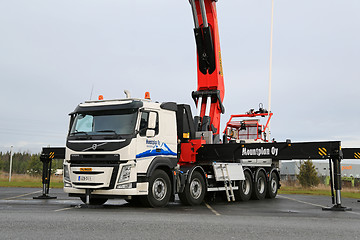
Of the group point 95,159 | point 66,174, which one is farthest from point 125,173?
point 66,174

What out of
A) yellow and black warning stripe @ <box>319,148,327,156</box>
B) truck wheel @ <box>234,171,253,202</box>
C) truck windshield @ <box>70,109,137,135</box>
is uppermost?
truck windshield @ <box>70,109,137,135</box>

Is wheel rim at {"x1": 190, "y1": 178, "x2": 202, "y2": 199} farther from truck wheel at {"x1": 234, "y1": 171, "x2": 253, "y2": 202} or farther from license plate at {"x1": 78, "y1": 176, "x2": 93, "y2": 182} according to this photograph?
license plate at {"x1": 78, "y1": 176, "x2": 93, "y2": 182}

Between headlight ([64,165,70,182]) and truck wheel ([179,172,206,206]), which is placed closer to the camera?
headlight ([64,165,70,182])

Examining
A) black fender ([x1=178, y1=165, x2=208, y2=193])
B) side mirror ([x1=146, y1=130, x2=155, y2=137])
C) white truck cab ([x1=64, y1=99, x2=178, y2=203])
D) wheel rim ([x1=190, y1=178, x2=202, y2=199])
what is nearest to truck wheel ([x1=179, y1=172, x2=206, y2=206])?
wheel rim ([x1=190, y1=178, x2=202, y2=199])

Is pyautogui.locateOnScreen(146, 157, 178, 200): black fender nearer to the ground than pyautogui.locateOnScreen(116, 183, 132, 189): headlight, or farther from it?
farther from it

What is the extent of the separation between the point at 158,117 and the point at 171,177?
1830 millimetres

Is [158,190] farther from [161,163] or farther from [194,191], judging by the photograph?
[194,191]

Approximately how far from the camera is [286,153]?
13.3m

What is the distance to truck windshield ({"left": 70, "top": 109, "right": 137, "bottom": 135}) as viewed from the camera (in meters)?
11.3

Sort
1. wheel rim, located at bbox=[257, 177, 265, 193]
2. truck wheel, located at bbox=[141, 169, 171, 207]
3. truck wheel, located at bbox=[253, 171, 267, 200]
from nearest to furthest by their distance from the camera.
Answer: truck wheel, located at bbox=[141, 169, 171, 207], truck wheel, located at bbox=[253, 171, 267, 200], wheel rim, located at bbox=[257, 177, 265, 193]

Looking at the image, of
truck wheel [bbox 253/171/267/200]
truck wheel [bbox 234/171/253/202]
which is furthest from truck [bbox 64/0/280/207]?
truck wheel [bbox 253/171/267/200]

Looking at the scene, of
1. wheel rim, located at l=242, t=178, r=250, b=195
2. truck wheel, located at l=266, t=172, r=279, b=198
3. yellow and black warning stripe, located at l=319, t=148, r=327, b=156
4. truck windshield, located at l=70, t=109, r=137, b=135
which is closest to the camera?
truck windshield, located at l=70, t=109, r=137, b=135

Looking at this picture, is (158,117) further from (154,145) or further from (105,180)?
(105,180)

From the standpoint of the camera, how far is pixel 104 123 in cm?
1158
